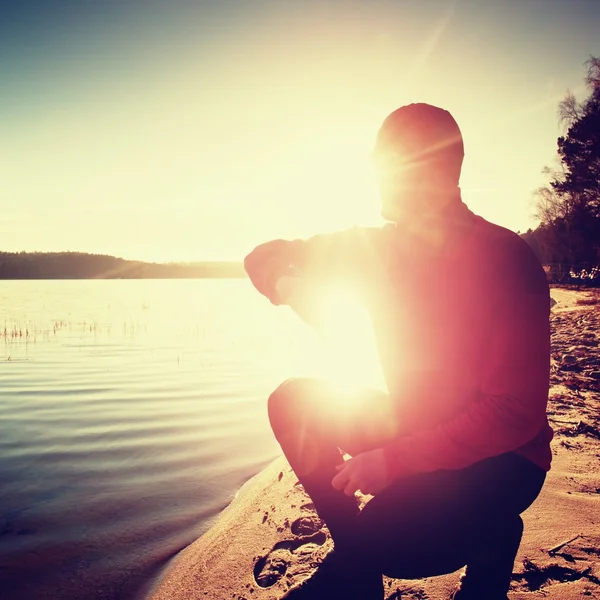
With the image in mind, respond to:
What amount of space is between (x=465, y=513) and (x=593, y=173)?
111ft

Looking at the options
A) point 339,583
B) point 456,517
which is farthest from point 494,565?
point 339,583

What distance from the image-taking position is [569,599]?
211cm

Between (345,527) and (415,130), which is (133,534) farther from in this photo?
(415,130)

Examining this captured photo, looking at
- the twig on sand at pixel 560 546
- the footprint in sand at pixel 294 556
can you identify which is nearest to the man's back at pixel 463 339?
the twig on sand at pixel 560 546

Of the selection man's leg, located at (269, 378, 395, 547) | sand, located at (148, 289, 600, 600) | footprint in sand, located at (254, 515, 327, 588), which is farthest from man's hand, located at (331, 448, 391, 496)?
footprint in sand, located at (254, 515, 327, 588)

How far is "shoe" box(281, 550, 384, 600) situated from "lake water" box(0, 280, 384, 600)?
1102mm

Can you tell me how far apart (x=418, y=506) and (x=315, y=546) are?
4.24 ft

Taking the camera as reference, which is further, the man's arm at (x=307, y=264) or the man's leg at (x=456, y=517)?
the man's arm at (x=307, y=264)

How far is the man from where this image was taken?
174 centimetres

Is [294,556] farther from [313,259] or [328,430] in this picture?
[313,259]

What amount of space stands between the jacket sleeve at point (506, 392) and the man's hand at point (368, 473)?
1.3 inches

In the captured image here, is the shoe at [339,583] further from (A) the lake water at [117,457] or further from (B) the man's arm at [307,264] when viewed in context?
(B) the man's arm at [307,264]

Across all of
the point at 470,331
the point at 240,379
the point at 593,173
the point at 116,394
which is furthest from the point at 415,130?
the point at 593,173

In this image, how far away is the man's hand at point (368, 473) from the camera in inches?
70.6
